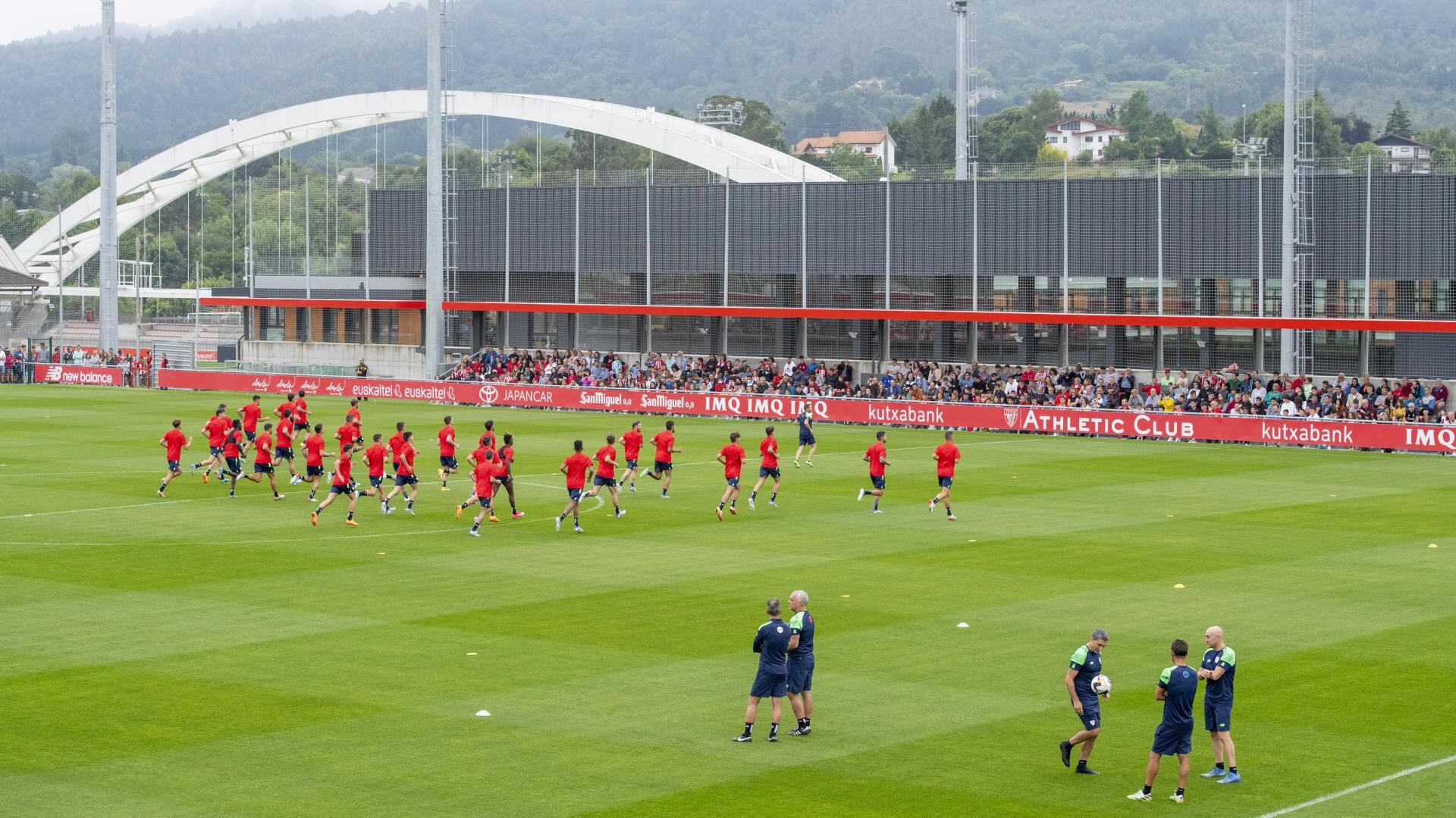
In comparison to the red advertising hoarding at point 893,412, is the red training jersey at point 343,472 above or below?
below

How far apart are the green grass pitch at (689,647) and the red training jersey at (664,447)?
100 cm

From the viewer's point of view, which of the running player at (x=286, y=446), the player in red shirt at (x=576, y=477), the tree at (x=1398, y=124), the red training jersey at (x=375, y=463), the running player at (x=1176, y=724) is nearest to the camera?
the running player at (x=1176, y=724)

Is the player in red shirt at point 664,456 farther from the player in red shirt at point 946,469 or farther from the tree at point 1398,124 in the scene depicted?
the tree at point 1398,124

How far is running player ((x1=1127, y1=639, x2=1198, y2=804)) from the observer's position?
15.9m

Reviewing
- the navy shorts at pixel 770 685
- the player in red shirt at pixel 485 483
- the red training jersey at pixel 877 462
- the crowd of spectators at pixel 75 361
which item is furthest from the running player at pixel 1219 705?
the crowd of spectators at pixel 75 361

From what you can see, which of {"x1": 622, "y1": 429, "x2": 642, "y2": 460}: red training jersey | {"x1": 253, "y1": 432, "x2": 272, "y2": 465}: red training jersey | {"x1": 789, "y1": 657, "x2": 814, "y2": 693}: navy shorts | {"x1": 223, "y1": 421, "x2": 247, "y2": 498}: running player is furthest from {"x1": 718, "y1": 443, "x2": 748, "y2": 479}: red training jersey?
{"x1": 789, "y1": 657, "x2": 814, "y2": 693}: navy shorts

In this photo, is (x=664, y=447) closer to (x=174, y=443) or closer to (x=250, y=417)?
(x=174, y=443)

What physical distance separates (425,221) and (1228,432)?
1617 inches

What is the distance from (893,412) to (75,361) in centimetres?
4987

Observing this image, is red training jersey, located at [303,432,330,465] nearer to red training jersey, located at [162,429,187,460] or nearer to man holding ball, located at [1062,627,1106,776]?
red training jersey, located at [162,429,187,460]

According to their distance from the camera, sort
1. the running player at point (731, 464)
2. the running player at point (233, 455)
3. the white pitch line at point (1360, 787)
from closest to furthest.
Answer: the white pitch line at point (1360, 787) < the running player at point (731, 464) < the running player at point (233, 455)

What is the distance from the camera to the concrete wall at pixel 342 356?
82938 millimetres

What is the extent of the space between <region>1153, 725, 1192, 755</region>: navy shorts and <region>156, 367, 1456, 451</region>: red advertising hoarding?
36.9m

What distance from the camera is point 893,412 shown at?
60.4m
